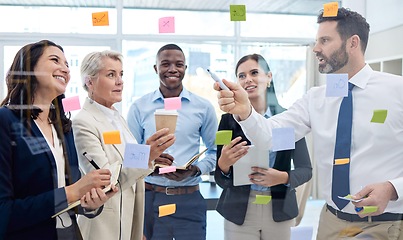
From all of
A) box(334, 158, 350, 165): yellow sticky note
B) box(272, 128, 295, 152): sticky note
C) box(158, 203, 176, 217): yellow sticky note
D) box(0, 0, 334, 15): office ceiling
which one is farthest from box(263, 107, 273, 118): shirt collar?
box(158, 203, 176, 217): yellow sticky note

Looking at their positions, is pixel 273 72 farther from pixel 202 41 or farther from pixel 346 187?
pixel 346 187

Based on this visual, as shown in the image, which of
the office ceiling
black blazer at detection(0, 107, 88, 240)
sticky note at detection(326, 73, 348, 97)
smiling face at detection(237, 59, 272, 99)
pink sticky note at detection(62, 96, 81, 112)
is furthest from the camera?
smiling face at detection(237, 59, 272, 99)

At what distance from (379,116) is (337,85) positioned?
22 cm

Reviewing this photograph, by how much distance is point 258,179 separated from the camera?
1956 mm

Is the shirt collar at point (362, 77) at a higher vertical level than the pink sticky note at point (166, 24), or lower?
lower

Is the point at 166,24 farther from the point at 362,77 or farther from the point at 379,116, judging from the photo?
the point at 379,116

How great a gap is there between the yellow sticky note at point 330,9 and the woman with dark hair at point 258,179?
0.36 meters

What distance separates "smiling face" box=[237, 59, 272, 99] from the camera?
1.91 metres

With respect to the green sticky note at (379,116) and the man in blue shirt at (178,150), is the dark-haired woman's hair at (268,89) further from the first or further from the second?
the green sticky note at (379,116)

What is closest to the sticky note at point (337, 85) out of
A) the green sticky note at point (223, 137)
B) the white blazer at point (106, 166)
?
the green sticky note at point (223, 137)

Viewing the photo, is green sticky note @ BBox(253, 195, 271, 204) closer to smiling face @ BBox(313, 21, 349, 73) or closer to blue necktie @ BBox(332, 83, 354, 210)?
blue necktie @ BBox(332, 83, 354, 210)

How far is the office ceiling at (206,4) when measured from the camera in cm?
170

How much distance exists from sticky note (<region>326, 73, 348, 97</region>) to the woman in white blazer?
2.38 ft

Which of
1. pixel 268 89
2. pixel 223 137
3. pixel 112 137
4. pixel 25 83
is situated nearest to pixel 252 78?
pixel 268 89
